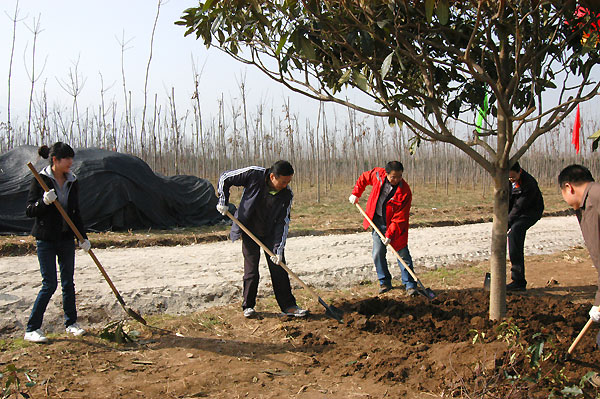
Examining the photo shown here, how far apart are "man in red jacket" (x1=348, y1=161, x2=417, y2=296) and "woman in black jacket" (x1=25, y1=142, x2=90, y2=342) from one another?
2926 millimetres

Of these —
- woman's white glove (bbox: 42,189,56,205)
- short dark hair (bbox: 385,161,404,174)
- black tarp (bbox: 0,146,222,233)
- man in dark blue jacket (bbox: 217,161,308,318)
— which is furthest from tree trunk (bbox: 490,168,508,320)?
black tarp (bbox: 0,146,222,233)

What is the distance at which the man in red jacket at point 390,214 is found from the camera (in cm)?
539

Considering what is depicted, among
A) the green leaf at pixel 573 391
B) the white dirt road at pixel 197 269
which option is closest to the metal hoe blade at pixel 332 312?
the white dirt road at pixel 197 269

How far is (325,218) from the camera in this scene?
12273mm

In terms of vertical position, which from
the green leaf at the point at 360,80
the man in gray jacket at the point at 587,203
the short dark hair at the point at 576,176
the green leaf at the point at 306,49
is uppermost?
the green leaf at the point at 306,49

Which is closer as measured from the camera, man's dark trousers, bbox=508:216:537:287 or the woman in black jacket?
the woman in black jacket

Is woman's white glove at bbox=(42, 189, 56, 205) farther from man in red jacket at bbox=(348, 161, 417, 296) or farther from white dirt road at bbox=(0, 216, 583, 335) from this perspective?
man in red jacket at bbox=(348, 161, 417, 296)

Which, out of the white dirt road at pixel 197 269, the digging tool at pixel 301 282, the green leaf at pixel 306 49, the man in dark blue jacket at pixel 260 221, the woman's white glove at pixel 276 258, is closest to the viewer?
the green leaf at pixel 306 49

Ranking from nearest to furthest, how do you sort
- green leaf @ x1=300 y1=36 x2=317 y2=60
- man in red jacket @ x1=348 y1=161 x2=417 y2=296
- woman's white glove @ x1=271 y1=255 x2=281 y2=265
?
1. green leaf @ x1=300 y1=36 x2=317 y2=60
2. woman's white glove @ x1=271 y1=255 x2=281 y2=265
3. man in red jacket @ x1=348 y1=161 x2=417 y2=296

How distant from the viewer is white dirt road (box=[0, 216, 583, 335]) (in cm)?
502

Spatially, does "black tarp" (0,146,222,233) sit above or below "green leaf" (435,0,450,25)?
below

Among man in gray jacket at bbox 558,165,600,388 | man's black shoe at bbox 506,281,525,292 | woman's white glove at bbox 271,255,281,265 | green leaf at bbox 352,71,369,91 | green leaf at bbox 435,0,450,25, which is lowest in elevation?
man's black shoe at bbox 506,281,525,292

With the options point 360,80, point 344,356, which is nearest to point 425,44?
point 360,80

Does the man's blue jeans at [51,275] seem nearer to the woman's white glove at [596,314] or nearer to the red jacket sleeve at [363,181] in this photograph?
the red jacket sleeve at [363,181]
